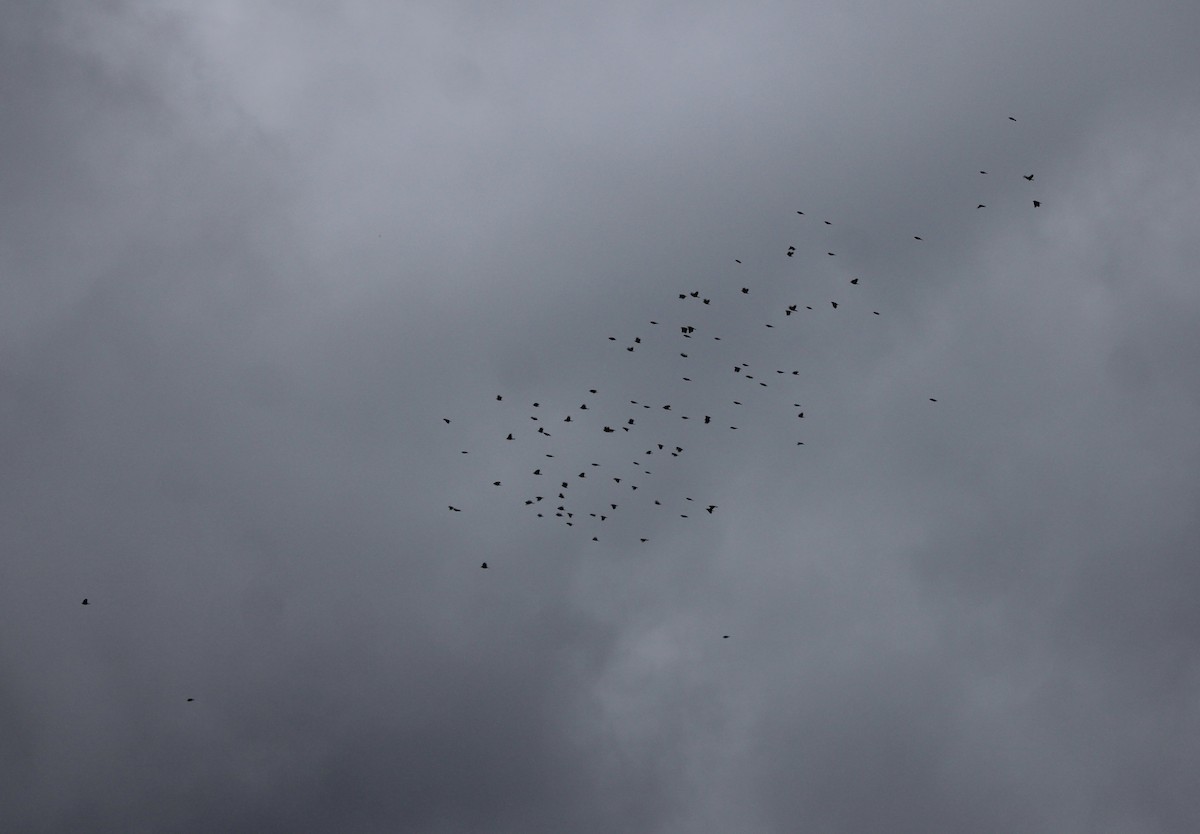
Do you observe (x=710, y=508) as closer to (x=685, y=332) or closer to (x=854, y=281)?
Answer: (x=685, y=332)

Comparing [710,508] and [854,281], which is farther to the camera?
[710,508]

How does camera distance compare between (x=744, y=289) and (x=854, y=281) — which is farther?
(x=744, y=289)

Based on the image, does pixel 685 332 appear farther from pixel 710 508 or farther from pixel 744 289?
pixel 710 508

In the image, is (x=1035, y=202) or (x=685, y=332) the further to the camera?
(x=685, y=332)

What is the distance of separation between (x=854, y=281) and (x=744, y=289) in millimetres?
15150

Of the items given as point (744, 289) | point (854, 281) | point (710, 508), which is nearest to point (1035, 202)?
point (854, 281)

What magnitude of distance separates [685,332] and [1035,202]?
4469 centimetres

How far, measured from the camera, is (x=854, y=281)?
130 m

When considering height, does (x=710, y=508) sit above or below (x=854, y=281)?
below

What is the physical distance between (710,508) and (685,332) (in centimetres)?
2371

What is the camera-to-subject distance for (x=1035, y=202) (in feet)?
424

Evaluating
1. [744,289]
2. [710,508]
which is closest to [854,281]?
[744,289]

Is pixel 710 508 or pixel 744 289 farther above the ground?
pixel 744 289

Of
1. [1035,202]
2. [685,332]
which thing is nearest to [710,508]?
[685,332]
